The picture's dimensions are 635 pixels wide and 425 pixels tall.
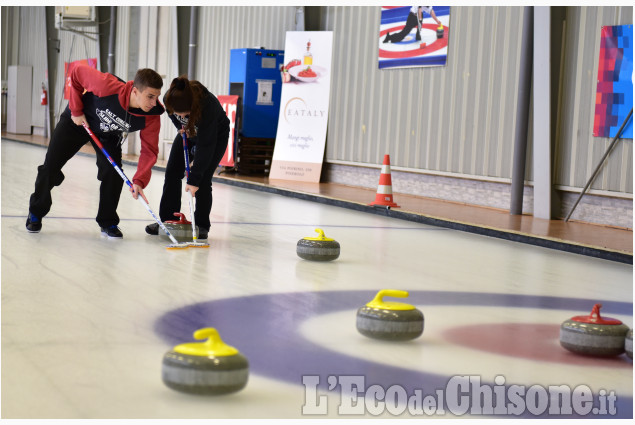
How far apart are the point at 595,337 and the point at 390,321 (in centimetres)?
67

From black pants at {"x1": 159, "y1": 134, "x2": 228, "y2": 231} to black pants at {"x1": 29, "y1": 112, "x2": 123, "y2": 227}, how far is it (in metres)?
0.34

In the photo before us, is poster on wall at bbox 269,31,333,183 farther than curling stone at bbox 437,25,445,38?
Yes

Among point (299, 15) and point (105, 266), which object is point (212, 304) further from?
point (299, 15)

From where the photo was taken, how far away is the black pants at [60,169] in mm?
5340

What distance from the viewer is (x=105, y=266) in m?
4.34

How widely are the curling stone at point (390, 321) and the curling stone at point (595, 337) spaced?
50 cm

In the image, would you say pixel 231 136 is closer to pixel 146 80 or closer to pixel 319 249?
pixel 146 80

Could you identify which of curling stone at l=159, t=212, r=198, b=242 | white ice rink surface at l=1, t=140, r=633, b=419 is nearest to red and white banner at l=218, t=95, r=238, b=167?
white ice rink surface at l=1, t=140, r=633, b=419

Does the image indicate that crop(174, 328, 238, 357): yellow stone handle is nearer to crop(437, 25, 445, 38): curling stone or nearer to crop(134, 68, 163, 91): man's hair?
crop(134, 68, 163, 91): man's hair

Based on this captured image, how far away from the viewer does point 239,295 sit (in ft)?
12.4

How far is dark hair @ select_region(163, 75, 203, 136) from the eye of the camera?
189 inches

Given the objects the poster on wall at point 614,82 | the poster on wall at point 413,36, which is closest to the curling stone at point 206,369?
the poster on wall at point 614,82

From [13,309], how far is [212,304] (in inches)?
29.9
